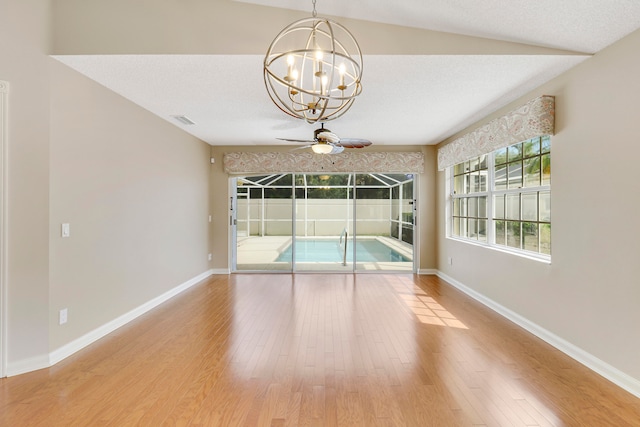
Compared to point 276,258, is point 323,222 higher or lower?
higher

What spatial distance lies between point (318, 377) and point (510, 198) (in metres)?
3.06

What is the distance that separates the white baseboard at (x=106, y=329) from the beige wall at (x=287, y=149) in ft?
4.27

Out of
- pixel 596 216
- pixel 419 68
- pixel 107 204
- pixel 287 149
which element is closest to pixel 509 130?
pixel 596 216

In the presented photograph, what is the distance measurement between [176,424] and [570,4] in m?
3.55

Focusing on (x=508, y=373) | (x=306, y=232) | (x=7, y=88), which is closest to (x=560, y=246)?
(x=508, y=373)

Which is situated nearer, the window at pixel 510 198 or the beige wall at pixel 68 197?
the beige wall at pixel 68 197

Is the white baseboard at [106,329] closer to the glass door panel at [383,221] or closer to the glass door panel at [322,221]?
the glass door panel at [322,221]

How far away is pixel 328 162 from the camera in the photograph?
576 cm

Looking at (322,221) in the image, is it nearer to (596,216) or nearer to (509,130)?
(509,130)

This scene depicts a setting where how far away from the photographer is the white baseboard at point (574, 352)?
7.23 ft

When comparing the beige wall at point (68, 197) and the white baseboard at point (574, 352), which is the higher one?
the beige wall at point (68, 197)

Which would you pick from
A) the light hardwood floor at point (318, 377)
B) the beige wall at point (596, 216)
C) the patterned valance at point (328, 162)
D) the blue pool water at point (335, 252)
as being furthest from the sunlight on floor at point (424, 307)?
the patterned valance at point (328, 162)

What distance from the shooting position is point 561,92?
2.87 m

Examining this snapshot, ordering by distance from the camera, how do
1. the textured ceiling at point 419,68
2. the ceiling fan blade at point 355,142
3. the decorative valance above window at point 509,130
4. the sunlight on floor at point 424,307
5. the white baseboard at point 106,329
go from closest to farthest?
the textured ceiling at point 419,68
the white baseboard at point 106,329
the decorative valance above window at point 509,130
the sunlight on floor at point 424,307
the ceiling fan blade at point 355,142
